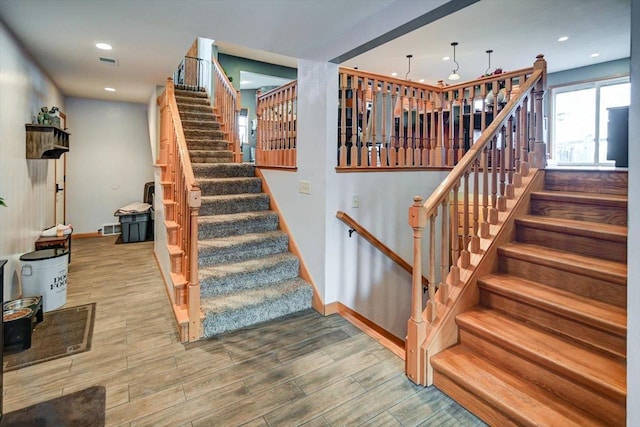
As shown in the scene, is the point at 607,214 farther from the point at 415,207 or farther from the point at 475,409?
the point at 475,409

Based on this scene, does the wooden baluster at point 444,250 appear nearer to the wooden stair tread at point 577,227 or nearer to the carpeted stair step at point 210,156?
the wooden stair tread at point 577,227

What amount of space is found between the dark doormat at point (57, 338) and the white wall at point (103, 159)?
155 inches

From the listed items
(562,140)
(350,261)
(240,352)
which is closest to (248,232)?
(350,261)

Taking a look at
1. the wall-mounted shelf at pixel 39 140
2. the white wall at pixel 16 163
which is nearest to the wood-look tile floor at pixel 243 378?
the white wall at pixel 16 163

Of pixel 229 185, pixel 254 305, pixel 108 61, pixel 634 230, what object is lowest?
pixel 254 305

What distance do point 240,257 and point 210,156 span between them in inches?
85.3

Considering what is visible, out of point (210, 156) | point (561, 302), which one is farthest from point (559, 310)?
point (210, 156)

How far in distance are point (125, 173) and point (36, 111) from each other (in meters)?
2.81

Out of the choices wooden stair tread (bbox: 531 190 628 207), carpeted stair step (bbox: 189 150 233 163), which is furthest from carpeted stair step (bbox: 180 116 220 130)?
wooden stair tread (bbox: 531 190 628 207)

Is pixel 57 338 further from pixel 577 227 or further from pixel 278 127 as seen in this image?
pixel 577 227

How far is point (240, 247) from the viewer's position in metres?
3.46

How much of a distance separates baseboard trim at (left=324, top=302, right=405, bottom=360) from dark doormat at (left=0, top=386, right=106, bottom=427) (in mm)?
1818

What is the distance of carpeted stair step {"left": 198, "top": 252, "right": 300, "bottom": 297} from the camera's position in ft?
10.0

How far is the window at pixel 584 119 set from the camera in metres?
6.77
